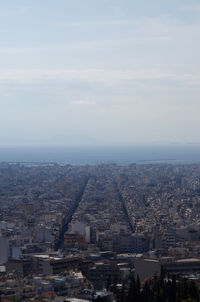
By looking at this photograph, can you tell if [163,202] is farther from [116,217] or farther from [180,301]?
[180,301]

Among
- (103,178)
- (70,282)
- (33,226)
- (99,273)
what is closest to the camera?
(70,282)

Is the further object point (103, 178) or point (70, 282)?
point (103, 178)

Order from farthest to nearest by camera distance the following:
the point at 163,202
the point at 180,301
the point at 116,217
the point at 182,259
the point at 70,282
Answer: the point at 163,202 < the point at 116,217 < the point at 182,259 < the point at 70,282 < the point at 180,301

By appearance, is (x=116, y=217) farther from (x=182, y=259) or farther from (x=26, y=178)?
(x=26, y=178)

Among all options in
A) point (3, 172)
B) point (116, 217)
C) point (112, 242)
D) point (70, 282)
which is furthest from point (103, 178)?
point (70, 282)

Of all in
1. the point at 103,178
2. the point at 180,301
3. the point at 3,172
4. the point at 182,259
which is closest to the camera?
the point at 180,301

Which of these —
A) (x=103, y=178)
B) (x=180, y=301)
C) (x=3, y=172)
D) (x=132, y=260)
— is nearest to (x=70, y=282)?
(x=180, y=301)
